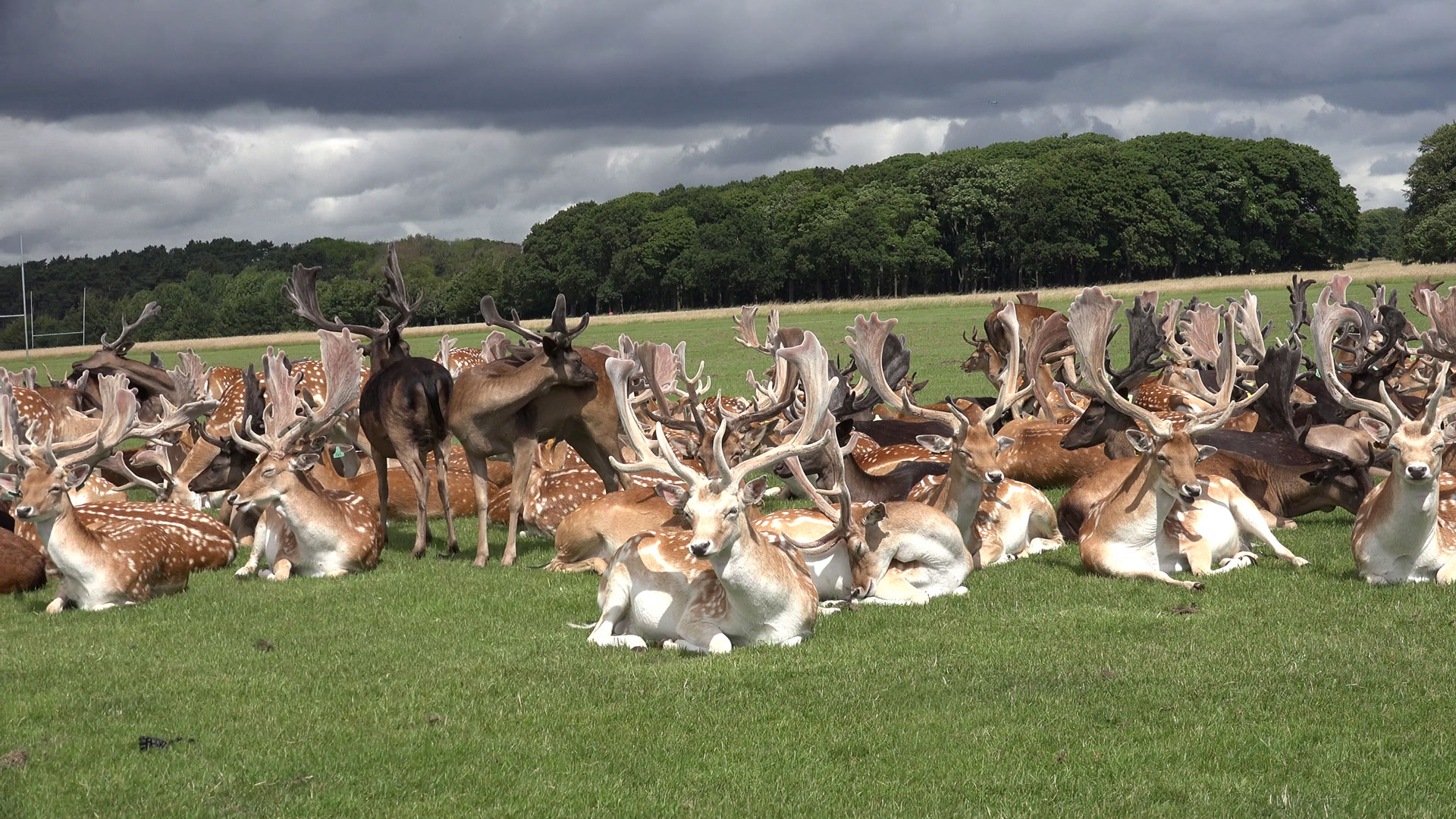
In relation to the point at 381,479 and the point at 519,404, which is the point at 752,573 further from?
the point at 381,479

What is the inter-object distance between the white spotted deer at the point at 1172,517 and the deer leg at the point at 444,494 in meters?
4.00

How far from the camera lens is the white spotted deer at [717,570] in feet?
18.9

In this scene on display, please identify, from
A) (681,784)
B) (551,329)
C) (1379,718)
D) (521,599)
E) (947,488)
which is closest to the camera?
(681,784)

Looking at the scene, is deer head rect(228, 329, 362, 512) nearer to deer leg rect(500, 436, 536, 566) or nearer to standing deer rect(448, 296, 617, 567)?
standing deer rect(448, 296, 617, 567)

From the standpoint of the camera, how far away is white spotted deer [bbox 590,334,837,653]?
18.9 ft

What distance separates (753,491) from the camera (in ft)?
19.1

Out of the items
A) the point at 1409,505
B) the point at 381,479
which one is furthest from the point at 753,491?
the point at 381,479

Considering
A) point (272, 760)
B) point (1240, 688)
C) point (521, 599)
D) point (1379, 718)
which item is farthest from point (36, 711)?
point (1379, 718)

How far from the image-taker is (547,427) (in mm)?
9102

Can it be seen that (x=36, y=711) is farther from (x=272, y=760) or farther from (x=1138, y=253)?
(x=1138, y=253)

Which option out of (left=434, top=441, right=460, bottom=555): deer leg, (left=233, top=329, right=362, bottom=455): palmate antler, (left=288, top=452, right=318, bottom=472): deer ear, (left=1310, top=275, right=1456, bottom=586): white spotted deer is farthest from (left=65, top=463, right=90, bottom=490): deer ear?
(left=1310, top=275, right=1456, bottom=586): white spotted deer

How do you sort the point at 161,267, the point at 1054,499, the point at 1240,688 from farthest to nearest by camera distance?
the point at 161,267, the point at 1054,499, the point at 1240,688

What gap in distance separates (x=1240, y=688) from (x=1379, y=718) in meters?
0.52

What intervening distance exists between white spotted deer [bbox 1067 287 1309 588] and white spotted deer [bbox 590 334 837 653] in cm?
193
